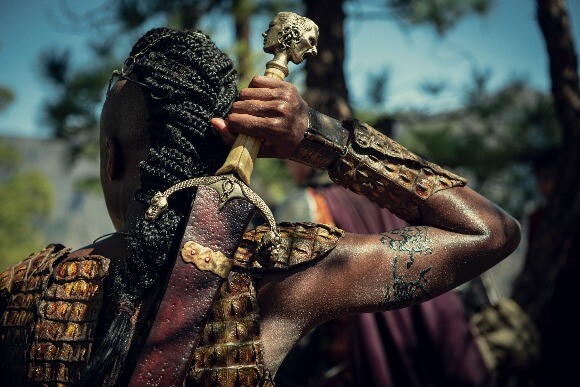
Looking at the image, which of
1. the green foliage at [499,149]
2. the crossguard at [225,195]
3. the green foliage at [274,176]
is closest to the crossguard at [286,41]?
the crossguard at [225,195]

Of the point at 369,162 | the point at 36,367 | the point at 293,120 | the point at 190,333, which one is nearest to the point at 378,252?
the point at 369,162

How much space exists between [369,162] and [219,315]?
0.58 meters

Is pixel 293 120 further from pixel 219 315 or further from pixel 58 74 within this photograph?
pixel 58 74

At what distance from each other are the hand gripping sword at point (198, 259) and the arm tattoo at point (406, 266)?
0.32 m

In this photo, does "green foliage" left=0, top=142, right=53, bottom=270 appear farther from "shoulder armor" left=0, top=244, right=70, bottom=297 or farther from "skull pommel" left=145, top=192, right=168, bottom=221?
"skull pommel" left=145, top=192, right=168, bottom=221

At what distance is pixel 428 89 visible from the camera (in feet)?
22.9

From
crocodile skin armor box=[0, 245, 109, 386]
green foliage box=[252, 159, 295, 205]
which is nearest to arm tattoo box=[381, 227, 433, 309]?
crocodile skin armor box=[0, 245, 109, 386]

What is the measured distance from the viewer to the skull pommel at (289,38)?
5.80 ft

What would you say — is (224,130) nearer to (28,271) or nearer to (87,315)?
(87,315)

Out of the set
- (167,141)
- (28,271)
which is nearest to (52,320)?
(28,271)

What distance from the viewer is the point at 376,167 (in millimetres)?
1785

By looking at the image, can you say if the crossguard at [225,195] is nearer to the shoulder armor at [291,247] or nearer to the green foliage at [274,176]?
the shoulder armor at [291,247]

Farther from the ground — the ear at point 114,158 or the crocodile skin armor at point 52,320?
the ear at point 114,158

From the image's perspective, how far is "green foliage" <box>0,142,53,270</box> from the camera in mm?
22984
